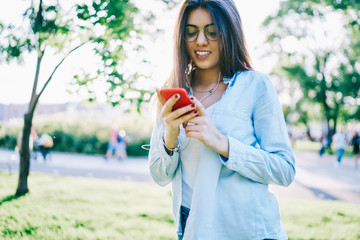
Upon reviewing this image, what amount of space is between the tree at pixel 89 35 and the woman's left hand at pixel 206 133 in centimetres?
322

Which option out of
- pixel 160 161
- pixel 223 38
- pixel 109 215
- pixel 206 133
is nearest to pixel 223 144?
pixel 206 133

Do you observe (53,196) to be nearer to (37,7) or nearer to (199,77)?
(37,7)

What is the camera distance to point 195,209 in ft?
4.50

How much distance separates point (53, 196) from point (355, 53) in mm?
24895

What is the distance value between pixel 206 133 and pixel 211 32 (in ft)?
1.77

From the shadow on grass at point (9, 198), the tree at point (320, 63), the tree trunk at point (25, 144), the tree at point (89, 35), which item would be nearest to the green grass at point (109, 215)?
the shadow on grass at point (9, 198)

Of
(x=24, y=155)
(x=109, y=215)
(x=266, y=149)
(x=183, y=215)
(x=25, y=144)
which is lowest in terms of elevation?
(x=109, y=215)

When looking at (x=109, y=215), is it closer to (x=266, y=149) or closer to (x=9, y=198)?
(x=9, y=198)

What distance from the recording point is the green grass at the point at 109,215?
157 inches

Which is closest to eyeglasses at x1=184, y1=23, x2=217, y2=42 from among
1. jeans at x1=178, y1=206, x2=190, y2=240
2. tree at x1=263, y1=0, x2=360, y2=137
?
jeans at x1=178, y1=206, x2=190, y2=240

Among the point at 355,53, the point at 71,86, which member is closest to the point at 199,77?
the point at 71,86

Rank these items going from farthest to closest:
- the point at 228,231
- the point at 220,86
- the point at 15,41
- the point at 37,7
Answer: the point at 37,7
the point at 15,41
the point at 220,86
the point at 228,231

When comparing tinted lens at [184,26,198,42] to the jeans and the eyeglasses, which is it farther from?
the jeans

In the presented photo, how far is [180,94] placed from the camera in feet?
4.21
